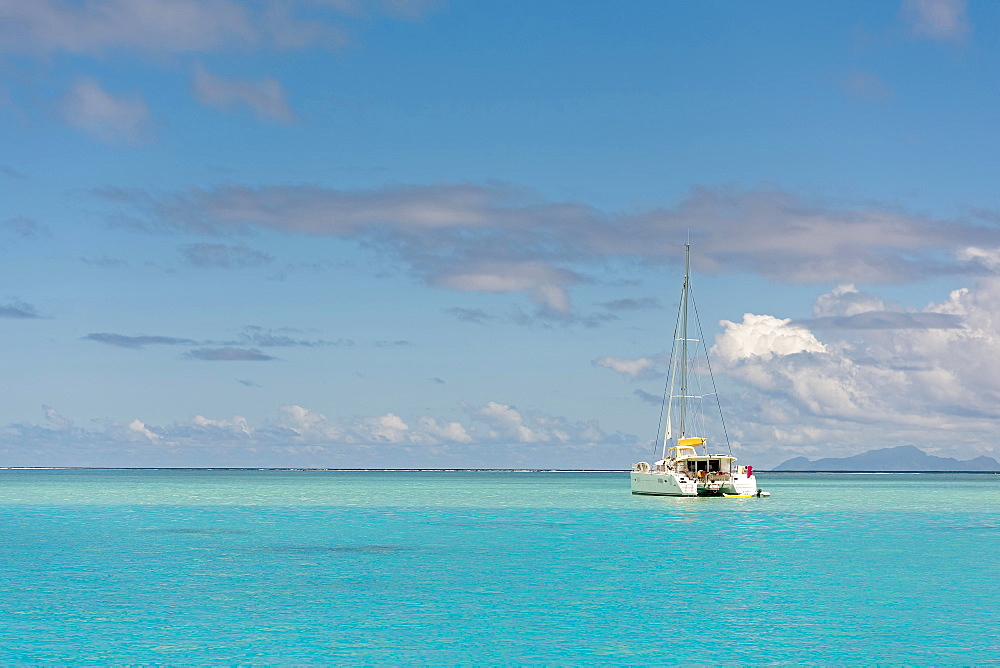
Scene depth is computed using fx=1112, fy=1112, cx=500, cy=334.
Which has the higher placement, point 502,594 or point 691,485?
point 691,485

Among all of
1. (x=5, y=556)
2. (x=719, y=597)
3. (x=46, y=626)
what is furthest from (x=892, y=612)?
(x=5, y=556)

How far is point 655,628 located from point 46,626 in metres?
20.2

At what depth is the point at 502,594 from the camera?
44625 mm

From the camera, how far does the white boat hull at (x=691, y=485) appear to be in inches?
4473

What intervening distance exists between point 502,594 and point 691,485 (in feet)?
235

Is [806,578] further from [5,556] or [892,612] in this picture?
[5,556]

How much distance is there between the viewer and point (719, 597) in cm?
4428

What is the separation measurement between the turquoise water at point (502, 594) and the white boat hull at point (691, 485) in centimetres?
2861

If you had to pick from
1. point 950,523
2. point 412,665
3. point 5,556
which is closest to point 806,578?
point 412,665

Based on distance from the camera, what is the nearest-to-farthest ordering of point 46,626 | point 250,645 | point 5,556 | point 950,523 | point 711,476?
point 250,645 → point 46,626 → point 5,556 → point 950,523 → point 711,476

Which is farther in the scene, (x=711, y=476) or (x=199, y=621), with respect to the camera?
(x=711, y=476)

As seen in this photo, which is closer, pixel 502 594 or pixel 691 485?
pixel 502 594

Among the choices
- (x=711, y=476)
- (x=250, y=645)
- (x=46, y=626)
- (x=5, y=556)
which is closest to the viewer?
(x=250, y=645)

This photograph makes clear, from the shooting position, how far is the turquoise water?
3331 centimetres
